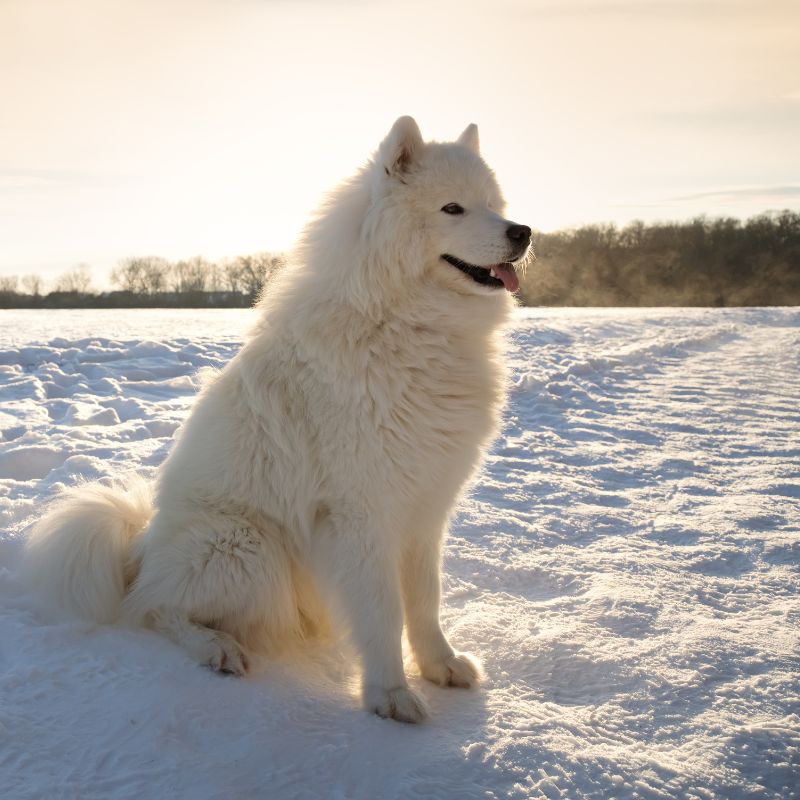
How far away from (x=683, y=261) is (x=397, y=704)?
109 ft

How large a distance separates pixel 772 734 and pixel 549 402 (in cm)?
554

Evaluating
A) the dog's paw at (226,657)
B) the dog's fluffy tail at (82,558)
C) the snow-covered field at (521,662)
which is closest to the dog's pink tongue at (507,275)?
the snow-covered field at (521,662)

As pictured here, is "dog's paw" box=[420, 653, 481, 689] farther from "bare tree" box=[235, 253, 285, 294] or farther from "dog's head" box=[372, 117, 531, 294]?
"bare tree" box=[235, 253, 285, 294]

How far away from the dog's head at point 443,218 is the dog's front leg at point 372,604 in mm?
1076

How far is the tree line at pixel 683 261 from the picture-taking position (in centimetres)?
2978

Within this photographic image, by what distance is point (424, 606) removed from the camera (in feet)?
8.93

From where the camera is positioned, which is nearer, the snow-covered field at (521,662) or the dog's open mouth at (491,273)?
the snow-covered field at (521,662)

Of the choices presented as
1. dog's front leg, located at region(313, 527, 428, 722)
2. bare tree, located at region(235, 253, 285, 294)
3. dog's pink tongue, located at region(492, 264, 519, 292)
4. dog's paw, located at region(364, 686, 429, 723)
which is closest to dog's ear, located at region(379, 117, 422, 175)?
dog's pink tongue, located at region(492, 264, 519, 292)

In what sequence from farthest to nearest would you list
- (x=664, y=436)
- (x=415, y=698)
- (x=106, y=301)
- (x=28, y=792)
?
(x=106, y=301) → (x=664, y=436) → (x=415, y=698) → (x=28, y=792)

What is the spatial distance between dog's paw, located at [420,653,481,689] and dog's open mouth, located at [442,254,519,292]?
4.75ft

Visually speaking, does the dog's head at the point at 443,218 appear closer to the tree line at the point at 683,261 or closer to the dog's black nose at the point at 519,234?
the dog's black nose at the point at 519,234

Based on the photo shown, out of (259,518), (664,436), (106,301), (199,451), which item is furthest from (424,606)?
(106,301)

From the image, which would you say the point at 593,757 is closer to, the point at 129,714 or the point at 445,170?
the point at 129,714

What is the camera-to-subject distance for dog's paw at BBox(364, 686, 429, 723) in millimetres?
2318
